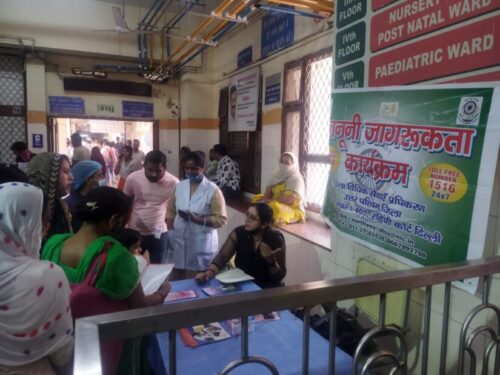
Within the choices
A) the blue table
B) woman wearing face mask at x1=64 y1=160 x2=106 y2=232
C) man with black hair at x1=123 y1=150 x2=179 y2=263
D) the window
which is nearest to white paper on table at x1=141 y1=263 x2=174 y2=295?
the blue table

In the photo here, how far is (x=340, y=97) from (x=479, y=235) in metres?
1.10

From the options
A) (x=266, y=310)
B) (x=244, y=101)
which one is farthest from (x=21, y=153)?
(x=266, y=310)

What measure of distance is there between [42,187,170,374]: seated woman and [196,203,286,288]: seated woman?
2.97 feet

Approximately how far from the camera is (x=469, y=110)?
143 cm

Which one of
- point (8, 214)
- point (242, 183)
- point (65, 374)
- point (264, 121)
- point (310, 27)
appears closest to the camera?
point (8, 214)

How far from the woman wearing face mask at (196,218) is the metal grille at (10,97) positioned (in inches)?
175

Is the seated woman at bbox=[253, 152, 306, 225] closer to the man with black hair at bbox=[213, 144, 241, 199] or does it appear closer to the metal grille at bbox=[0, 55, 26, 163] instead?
the man with black hair at bbox=[213, 144, 241, 199]

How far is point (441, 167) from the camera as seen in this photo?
1.57 m

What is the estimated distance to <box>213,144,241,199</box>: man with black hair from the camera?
500cm

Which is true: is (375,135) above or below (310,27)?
below

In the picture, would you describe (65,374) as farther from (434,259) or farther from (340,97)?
(340,97)

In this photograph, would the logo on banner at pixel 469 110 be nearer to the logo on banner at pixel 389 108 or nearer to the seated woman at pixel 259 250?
the logo on banner at pixel 389 108

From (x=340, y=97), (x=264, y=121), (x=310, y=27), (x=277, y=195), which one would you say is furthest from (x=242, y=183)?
(x=340, y=97)

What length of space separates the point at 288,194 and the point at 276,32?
6.69 feet
